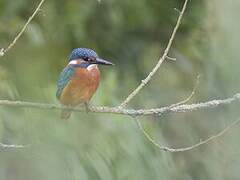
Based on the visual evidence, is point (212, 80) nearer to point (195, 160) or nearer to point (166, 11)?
point (195, 160)

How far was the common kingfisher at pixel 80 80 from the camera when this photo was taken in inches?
135

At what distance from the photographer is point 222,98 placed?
8.07 feet

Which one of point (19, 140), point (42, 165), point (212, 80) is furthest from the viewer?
point (212, 80)

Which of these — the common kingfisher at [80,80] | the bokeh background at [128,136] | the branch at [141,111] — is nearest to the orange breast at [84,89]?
the common kingfisher at [80,80]

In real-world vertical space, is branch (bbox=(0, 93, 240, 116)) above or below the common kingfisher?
above

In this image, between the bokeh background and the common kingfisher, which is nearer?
the bokeh background

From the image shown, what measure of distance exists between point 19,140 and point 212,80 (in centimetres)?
65

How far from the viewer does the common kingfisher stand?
3436 millimetres

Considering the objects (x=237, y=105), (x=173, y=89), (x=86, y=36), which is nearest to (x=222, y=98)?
(x=237, y=105)

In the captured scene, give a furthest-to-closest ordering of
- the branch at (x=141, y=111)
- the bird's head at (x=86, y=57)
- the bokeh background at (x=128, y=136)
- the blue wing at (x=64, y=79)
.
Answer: the blue wing at (x=64, y=79)
the bird's head at (x=86, y=57)
the branch at (x=141, y=111)
the bokeh background at (x=128, y=136)

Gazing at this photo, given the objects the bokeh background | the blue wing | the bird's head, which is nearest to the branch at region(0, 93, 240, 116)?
the bokeh background

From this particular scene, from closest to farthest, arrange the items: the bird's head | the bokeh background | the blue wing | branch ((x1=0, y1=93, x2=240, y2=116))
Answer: the bokeh background → branch ((x1=0, y1=93, x2=240, y2=116)) → the bird's head → the blue wing

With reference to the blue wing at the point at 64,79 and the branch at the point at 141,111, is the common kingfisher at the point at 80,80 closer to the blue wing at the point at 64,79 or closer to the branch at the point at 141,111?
the blue wing at the point at 64,79

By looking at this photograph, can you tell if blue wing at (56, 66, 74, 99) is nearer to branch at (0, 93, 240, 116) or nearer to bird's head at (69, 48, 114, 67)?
bird's head at (69, 48, 114, 67)
